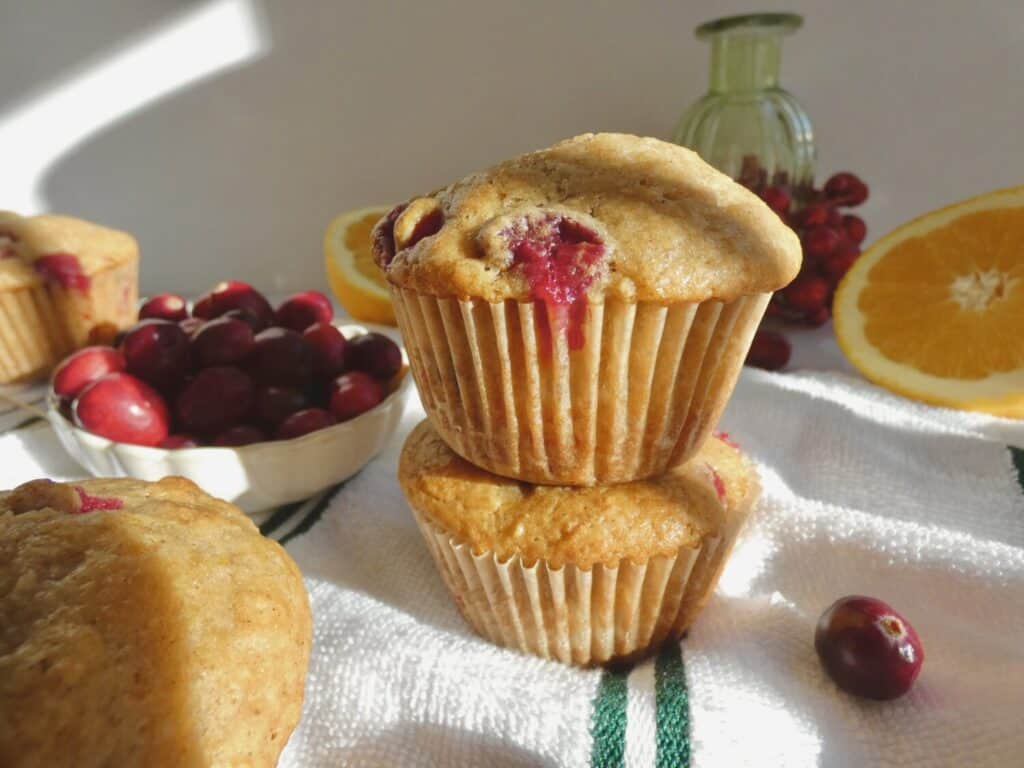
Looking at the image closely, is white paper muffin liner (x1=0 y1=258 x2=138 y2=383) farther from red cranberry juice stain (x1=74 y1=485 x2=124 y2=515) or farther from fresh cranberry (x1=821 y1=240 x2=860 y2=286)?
fresh cranberry (x1=821 y1=240 x2=860 y2=286)

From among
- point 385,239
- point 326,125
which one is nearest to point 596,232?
point 385,239

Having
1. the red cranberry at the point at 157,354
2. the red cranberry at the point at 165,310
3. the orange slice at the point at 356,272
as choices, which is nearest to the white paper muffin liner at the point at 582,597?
the red cranberry at the point at 157,354

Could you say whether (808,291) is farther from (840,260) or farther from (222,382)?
(222,382)

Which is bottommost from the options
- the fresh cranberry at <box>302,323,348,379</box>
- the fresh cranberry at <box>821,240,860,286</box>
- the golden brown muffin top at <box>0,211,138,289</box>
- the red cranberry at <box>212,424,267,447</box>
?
the fresh cranberry at <box>821,240,860,286</box>

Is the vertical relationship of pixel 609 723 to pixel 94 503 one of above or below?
below

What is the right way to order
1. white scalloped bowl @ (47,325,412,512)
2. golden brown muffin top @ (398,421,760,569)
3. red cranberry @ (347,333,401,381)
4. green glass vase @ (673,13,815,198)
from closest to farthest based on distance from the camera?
golden brown muffin top @ (398,421,760,569), white scalloped bowl @ (47,325,412,512), red cranberry @ (347,333,401,381), green glass vase @ (673,13,815,198)

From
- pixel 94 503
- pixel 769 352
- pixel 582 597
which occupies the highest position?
pixel 94 503

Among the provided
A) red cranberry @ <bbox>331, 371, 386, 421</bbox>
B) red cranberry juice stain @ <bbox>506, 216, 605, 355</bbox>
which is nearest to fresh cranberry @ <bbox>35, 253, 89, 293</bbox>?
red cranberry @ <bbox>331, 371, 386, 421</bbox>
